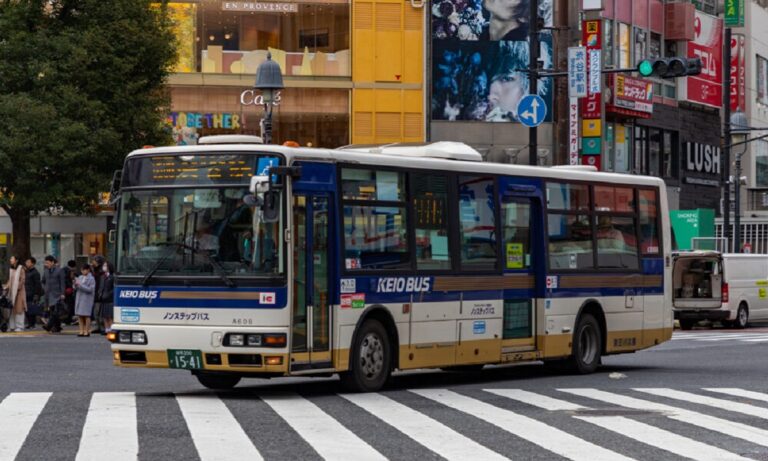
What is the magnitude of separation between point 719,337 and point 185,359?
22255 millimetres

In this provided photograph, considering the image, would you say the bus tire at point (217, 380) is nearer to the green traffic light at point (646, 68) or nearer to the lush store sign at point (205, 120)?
the green traffic light at point (646, 68)

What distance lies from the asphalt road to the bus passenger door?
60cm

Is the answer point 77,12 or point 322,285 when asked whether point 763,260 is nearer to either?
point 77,12

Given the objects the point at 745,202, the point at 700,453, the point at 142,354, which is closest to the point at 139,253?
the point at 142,354

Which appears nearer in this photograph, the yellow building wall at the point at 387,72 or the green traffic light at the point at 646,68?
the green traffic light at the point at 646,68

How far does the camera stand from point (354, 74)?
47.8 meters

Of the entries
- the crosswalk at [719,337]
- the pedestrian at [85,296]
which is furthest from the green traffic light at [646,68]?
the pedestrian at [85,296]

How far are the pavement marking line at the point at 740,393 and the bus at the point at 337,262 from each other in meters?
2.76

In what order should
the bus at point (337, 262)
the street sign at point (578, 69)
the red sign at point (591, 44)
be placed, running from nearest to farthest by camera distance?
the bus at point (337, 262) < the street sign at point (578, 69) < the red sign at point (591, 44)

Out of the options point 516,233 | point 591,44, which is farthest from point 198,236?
point 591,44

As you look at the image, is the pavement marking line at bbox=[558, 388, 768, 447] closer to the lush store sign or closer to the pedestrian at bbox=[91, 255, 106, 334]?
→ the pedestrian at bbox=[91, 255, 106, 334]

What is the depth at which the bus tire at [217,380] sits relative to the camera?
59.3 feet

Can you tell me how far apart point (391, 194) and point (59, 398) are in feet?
14.6

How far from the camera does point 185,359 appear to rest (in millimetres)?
16484
